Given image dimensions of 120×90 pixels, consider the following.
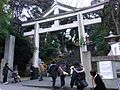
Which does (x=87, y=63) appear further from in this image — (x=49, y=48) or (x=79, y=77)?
(x=49, y=48)

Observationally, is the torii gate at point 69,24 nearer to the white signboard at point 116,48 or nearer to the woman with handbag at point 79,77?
the white signboard at point 116,48

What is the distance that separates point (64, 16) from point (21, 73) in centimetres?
784

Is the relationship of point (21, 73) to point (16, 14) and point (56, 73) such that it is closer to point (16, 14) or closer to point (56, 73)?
point (16, 14)

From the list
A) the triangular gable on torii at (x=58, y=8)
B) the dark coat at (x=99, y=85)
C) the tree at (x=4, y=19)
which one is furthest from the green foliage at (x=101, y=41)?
the dark coat at (x=99, y=85)

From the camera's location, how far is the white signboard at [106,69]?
38.5 feet

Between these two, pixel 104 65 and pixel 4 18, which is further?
pixel 4 18

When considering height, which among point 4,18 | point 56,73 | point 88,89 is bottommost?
point 88,89

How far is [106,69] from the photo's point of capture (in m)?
11.9

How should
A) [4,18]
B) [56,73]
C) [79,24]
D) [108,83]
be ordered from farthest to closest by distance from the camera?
1. [79,24]
2. [4,18]
3. [56,73]
4. [108,83]

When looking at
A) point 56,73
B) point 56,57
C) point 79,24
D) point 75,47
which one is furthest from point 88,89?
point 75,47

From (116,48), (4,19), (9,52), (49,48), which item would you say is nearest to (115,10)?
(116,48)

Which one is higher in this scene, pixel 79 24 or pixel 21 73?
pixel 79 24

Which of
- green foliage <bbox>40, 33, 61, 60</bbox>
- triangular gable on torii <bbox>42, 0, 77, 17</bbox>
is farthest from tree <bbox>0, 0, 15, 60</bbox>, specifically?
green foliage <bbox>40, 33, 61, 60</bbox>

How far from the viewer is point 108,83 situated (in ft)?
38.4
